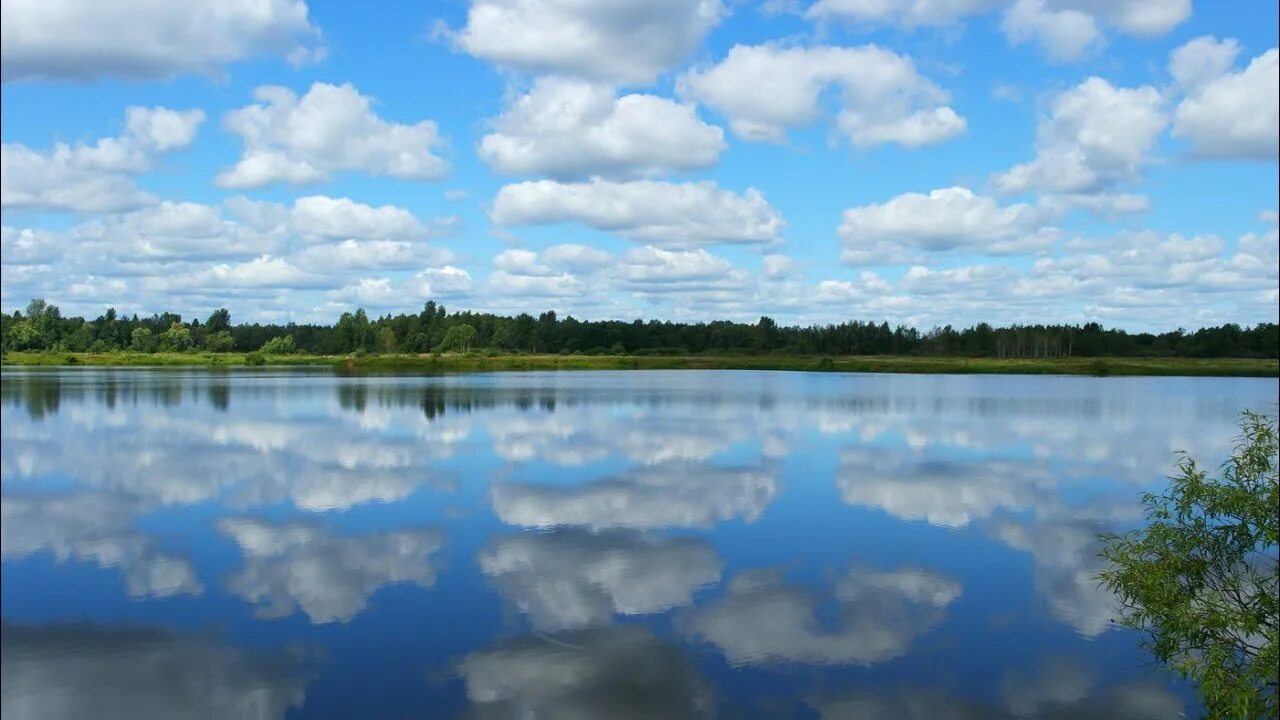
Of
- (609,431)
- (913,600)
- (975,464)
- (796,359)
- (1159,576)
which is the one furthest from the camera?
(796,359)

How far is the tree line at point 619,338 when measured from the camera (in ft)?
511

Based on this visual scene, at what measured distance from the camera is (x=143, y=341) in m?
158

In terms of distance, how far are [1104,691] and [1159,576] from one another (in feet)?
6.78

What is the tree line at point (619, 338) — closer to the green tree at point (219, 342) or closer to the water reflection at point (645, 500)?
the green tree at point (219, 342)

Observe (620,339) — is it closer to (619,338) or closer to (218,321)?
(619,338)

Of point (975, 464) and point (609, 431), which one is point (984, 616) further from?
point (609, 431)

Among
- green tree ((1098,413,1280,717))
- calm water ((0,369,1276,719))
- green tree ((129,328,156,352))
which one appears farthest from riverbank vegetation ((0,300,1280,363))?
green tree ((1098,413,1280,717))

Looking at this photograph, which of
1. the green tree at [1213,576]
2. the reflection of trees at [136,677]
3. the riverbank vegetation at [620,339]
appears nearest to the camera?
the green tree at [1213,576]

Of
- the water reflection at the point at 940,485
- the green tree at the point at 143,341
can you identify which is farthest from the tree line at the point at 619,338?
the water reflection at the point at 940,485

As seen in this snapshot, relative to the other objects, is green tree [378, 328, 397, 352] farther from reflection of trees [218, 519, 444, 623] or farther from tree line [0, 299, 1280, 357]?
reflection of trees [218, 519, 444, 623]

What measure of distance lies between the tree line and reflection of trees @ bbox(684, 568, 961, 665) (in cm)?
14561

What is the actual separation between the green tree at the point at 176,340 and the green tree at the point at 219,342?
158 inches

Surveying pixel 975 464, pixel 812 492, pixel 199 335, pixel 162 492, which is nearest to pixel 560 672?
pixel 812 492

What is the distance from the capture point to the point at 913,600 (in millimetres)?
14672
